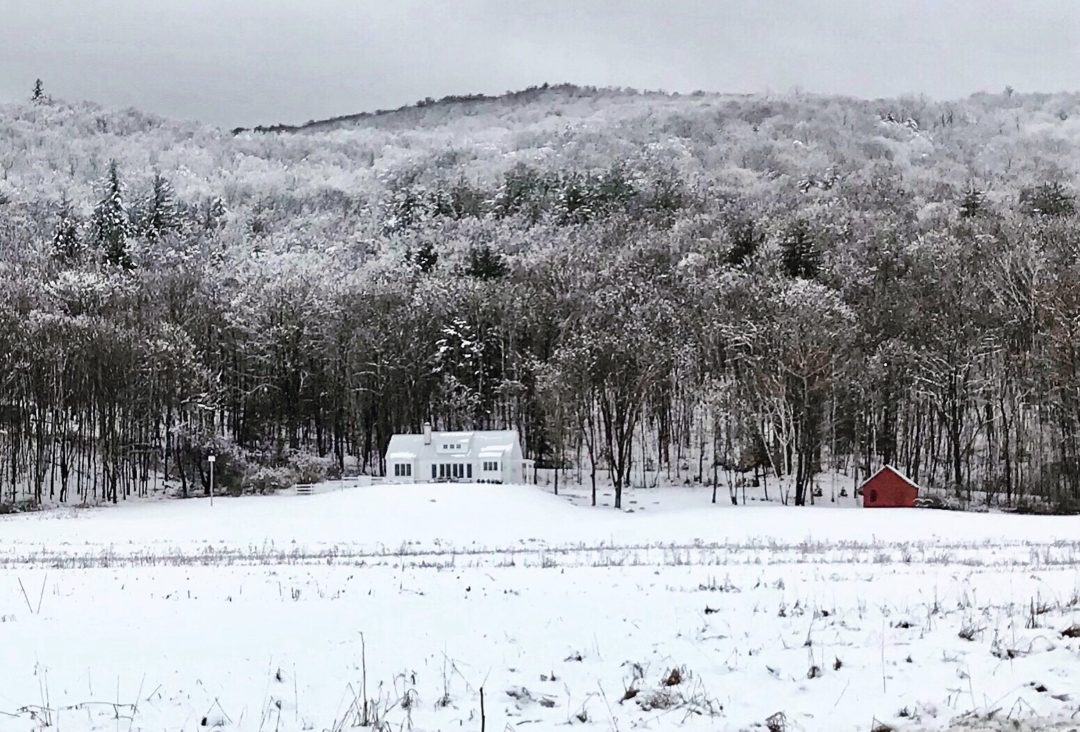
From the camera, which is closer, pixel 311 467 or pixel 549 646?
pixel 549 646

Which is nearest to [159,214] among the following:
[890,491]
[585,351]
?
[585,351]

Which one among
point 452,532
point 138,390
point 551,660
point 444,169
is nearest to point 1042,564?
point 551,660

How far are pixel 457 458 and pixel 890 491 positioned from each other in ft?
90.4

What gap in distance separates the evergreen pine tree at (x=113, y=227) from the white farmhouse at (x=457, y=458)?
1552 inches

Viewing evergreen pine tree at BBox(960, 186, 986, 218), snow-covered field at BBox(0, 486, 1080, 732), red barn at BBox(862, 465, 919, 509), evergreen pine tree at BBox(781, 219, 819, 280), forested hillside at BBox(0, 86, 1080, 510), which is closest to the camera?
snow-covered field at BBox(0, 486, 1080, 732)

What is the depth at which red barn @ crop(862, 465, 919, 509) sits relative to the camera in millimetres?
53469

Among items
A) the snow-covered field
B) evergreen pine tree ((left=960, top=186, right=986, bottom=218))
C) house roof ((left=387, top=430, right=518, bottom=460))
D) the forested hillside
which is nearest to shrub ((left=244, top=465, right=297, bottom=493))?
the forested hillside

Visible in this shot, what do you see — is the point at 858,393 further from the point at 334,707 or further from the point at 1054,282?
the point at 334,707

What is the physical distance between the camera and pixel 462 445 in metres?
67.0

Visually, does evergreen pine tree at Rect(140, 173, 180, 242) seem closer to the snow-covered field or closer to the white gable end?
the white gable end

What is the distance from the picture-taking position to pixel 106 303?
243 ft

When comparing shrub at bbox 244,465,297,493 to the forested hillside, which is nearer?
the forested hillside

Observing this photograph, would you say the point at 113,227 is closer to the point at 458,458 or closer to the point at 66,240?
the point at 66,240

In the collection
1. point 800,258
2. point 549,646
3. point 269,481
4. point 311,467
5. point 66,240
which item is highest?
point 66,240
